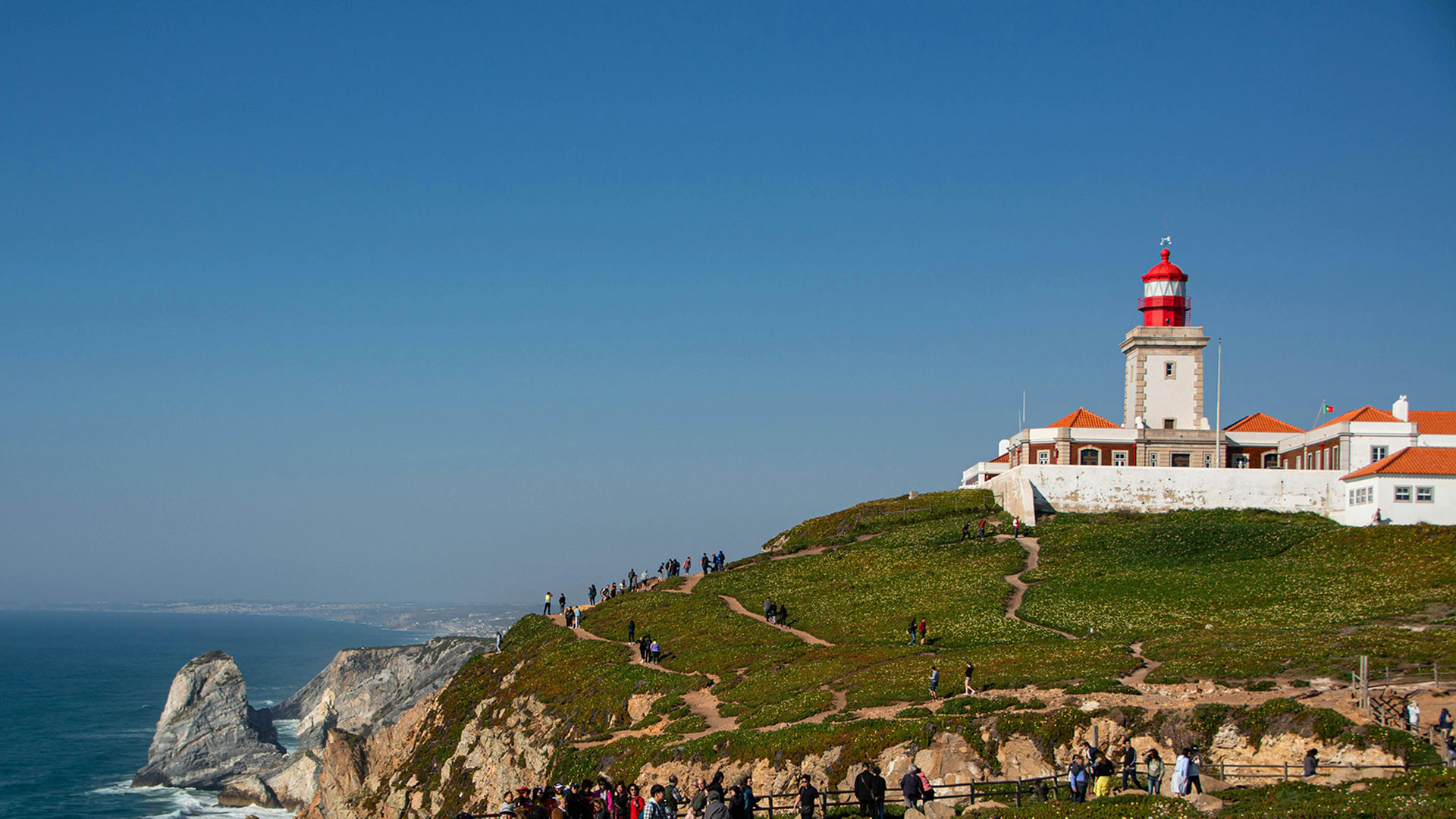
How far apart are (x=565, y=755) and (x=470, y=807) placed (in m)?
9.05

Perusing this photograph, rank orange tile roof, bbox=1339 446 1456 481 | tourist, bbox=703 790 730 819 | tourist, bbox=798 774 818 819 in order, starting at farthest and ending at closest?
1. orange tile roof, bbox=1339 446 1456 481
2. tourist, bbox=798 774 818 819
3. tourist, bbox=703 790 730 819

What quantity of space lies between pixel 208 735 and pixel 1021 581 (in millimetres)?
90743

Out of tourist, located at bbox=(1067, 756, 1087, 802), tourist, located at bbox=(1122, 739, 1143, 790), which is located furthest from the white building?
tourist, located at bbox=(1067, 756, 1087, 802)

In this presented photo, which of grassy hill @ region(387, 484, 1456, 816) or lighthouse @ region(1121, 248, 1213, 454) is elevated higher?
lighthouse @ region(1121, 248, 1213, 454)

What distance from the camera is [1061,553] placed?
2611 inches

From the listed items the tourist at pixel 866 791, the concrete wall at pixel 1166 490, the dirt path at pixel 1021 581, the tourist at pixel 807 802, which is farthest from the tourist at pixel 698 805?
the concrete wall at pixel 1166 490

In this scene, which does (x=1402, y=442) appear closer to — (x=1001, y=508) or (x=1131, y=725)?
(x=1001, y=508)

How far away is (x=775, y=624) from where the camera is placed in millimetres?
62438

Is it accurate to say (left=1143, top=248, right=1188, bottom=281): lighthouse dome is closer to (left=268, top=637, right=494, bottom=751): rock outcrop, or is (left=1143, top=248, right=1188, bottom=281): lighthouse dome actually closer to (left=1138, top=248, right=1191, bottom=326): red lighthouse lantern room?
(left=1138, top=248, right=1191, bottom=326): red lighthouse lantern room

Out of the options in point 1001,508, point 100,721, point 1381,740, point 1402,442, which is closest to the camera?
point 1381,740

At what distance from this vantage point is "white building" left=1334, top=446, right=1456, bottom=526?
208 ft

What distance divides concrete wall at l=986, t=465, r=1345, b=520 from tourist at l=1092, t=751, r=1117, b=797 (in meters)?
46.8

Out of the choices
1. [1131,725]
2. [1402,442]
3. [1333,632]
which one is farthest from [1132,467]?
[1131,725]

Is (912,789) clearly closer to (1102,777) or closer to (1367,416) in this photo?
(1102,777)
